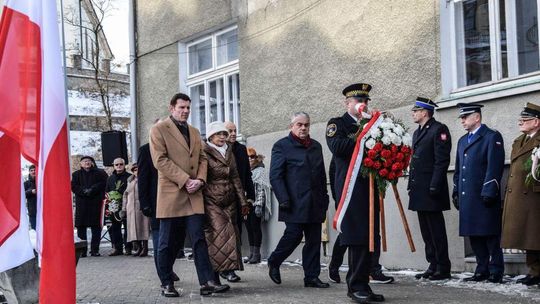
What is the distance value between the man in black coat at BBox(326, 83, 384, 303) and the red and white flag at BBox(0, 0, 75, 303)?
3.24m

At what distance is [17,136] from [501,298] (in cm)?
476

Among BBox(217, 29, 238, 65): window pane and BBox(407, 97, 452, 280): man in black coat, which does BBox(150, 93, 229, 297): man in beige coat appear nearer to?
BBox(407, 97, 452, 280): man in black coat

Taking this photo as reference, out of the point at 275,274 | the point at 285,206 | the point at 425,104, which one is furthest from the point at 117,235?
the point at 425,104

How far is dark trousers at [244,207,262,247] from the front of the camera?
11586 mm

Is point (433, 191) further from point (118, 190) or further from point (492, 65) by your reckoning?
point (118, 190)

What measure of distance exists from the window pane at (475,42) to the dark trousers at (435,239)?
189 cm

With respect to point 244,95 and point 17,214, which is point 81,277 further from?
point 17,214

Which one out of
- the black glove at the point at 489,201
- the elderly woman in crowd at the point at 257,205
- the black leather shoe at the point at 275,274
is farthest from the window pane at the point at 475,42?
the elderly woman in crowd at the point at 257,205

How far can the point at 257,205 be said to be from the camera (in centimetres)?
1188

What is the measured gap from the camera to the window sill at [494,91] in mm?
8375

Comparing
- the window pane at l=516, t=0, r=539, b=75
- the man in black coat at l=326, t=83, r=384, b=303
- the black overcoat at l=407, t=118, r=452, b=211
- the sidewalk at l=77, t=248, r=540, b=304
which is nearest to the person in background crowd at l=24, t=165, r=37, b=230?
the sidewalk at l=77, t=248, r=540, b=304

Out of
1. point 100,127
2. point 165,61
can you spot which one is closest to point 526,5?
point 165,61

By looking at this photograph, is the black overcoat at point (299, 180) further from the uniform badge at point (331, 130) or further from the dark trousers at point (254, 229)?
the dark trousers at point (254, 229)

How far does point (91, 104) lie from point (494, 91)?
3701cm
